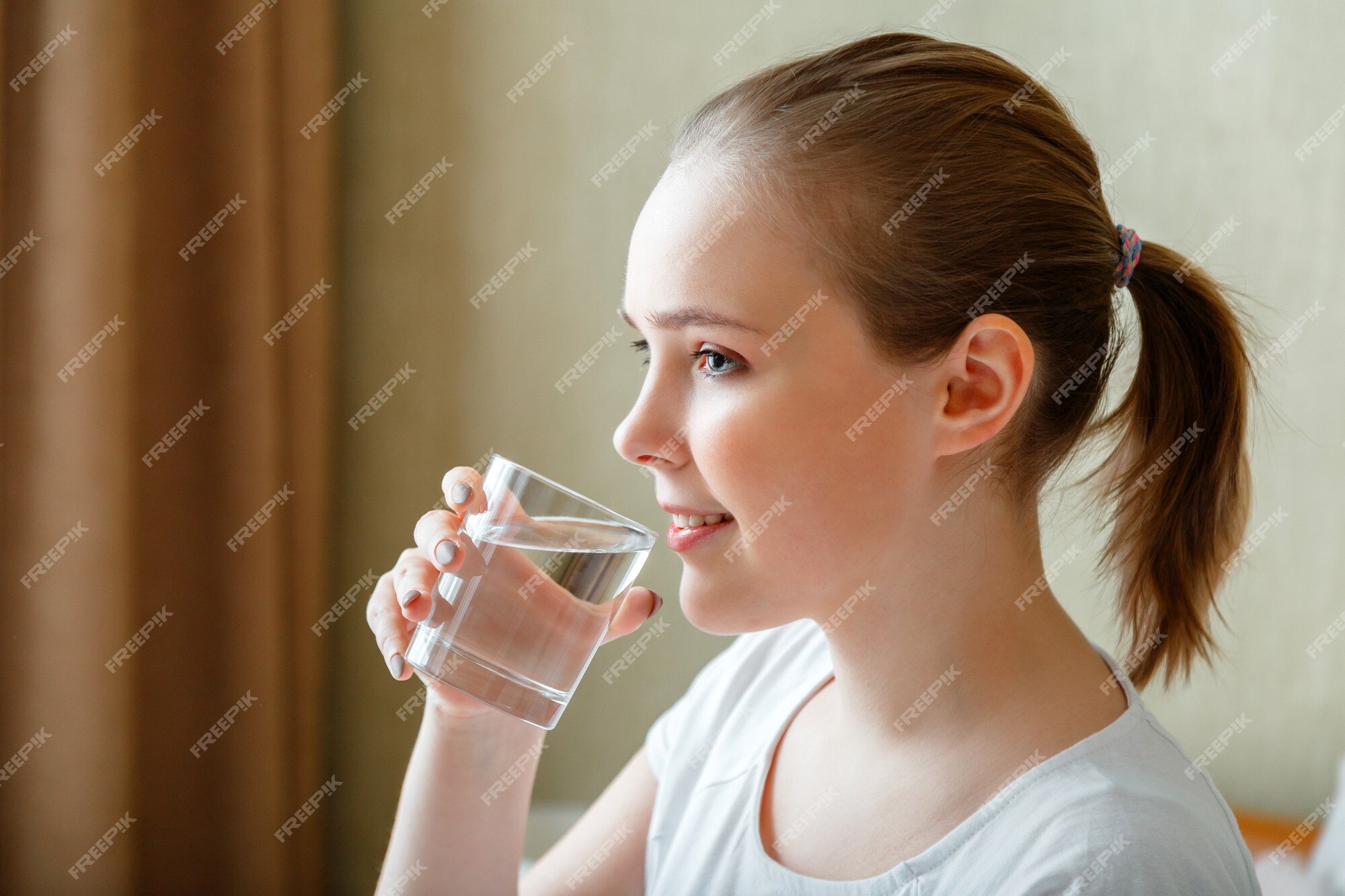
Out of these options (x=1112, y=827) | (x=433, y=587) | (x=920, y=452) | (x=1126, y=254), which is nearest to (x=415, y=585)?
(x=433, y=587)

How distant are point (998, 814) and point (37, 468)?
1.38 meters

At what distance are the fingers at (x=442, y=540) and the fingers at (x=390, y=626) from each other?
0.07 metres

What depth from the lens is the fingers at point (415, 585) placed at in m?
0.91

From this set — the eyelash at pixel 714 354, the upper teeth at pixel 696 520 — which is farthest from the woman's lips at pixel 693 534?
the eyelash at pixel 714 354

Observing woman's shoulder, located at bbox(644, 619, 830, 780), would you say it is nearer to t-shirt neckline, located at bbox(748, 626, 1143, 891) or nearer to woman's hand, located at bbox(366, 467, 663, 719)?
t-shirt neckline, located at bbox(748, 626, 1143, 891)

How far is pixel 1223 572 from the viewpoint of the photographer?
109cm

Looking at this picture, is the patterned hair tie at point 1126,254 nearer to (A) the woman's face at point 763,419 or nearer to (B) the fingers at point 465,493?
(A) the woman's face at point 763,419

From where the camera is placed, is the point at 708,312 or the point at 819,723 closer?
the point at 708,312

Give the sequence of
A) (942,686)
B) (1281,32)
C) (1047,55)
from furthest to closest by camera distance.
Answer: (1047,55) < (1281,32) < (942,686)

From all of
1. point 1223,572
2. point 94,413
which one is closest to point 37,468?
point 94,413

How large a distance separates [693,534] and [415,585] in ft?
0.84

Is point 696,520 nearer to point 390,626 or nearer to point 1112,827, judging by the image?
point 390,626

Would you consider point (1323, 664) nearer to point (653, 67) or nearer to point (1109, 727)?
point (1109, 727)

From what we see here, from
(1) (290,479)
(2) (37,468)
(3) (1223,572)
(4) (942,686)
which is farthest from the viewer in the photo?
(1) (290,479)
